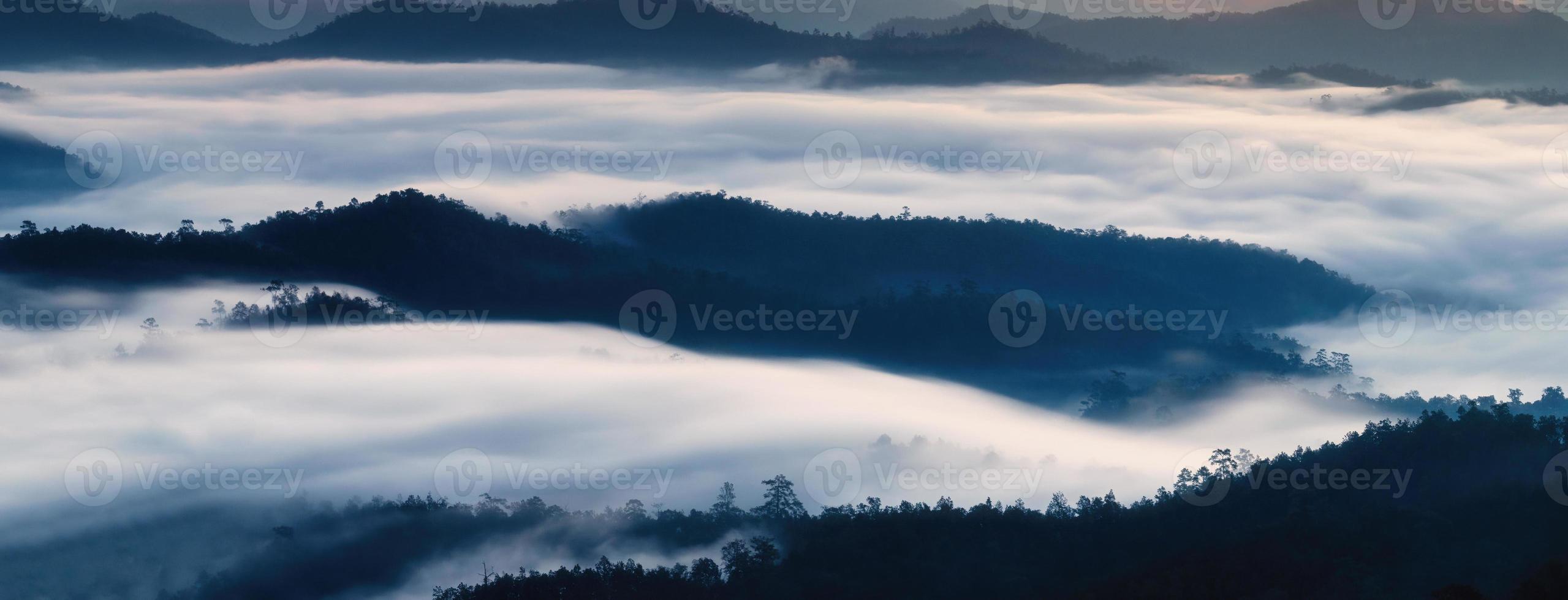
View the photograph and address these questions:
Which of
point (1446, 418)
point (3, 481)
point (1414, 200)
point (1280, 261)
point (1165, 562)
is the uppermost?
point (1414, 200)

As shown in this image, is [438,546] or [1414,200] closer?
[438,546]

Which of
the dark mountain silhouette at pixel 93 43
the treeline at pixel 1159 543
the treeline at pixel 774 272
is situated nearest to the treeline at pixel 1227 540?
the treeline at pixel 1159 543

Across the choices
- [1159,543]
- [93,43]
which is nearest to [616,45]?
[93,43]

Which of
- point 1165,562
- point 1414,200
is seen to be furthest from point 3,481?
point 1414,200

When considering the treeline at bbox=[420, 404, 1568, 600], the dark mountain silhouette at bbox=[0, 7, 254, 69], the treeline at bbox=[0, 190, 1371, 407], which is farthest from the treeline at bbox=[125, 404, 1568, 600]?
the dark mountain silhouette at bbox=[0, 7, 254, 69]

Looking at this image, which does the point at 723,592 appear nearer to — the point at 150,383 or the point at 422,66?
the point at 150,383

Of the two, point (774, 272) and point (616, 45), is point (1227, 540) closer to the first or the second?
point (774, 272)
